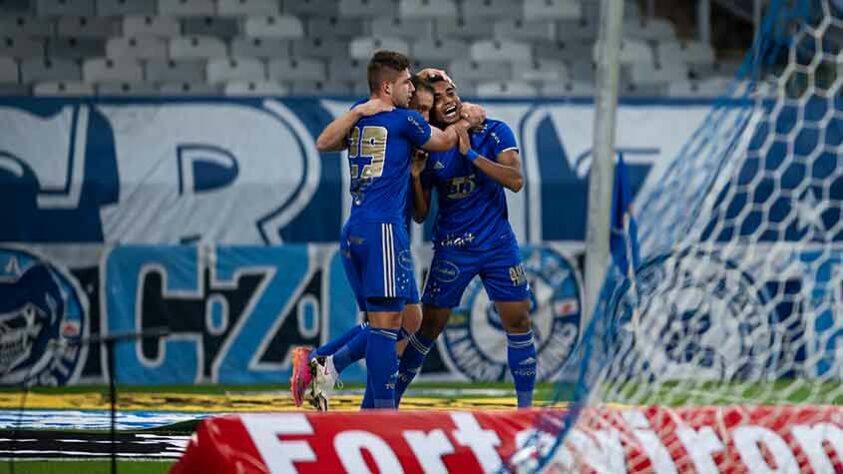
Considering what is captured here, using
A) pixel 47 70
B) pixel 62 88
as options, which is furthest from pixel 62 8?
pixel 62 88

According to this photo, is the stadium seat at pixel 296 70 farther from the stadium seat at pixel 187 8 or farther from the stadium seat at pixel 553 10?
the stadium seat at pixel 553 10

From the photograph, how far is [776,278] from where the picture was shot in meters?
13.4

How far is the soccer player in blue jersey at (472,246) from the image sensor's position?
880 cm

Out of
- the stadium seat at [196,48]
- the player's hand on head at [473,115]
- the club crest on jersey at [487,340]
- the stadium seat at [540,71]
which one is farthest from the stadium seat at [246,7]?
the player's hand on head at [473,115]

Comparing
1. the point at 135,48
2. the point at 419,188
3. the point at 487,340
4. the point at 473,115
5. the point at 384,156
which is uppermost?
the point at 473,115

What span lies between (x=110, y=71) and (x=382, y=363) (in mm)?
9613

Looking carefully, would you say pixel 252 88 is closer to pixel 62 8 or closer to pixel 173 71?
pixel 173 71

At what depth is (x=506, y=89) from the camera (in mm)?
16734

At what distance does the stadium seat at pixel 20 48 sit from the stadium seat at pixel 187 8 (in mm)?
1426

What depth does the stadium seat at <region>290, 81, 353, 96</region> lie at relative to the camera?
16766mm

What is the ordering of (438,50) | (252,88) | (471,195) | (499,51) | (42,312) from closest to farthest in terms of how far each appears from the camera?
(471,195) < (42,312) < (252,88) < (438,50) < (499,51)

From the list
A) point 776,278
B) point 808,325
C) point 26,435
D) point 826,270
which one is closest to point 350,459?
point 808,325

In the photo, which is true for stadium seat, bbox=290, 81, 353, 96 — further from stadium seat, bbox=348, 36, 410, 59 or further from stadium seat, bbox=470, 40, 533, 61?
stadium seat, bbox=470, 40, 533, 61

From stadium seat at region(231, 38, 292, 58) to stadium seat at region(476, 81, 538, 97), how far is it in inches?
88.4
